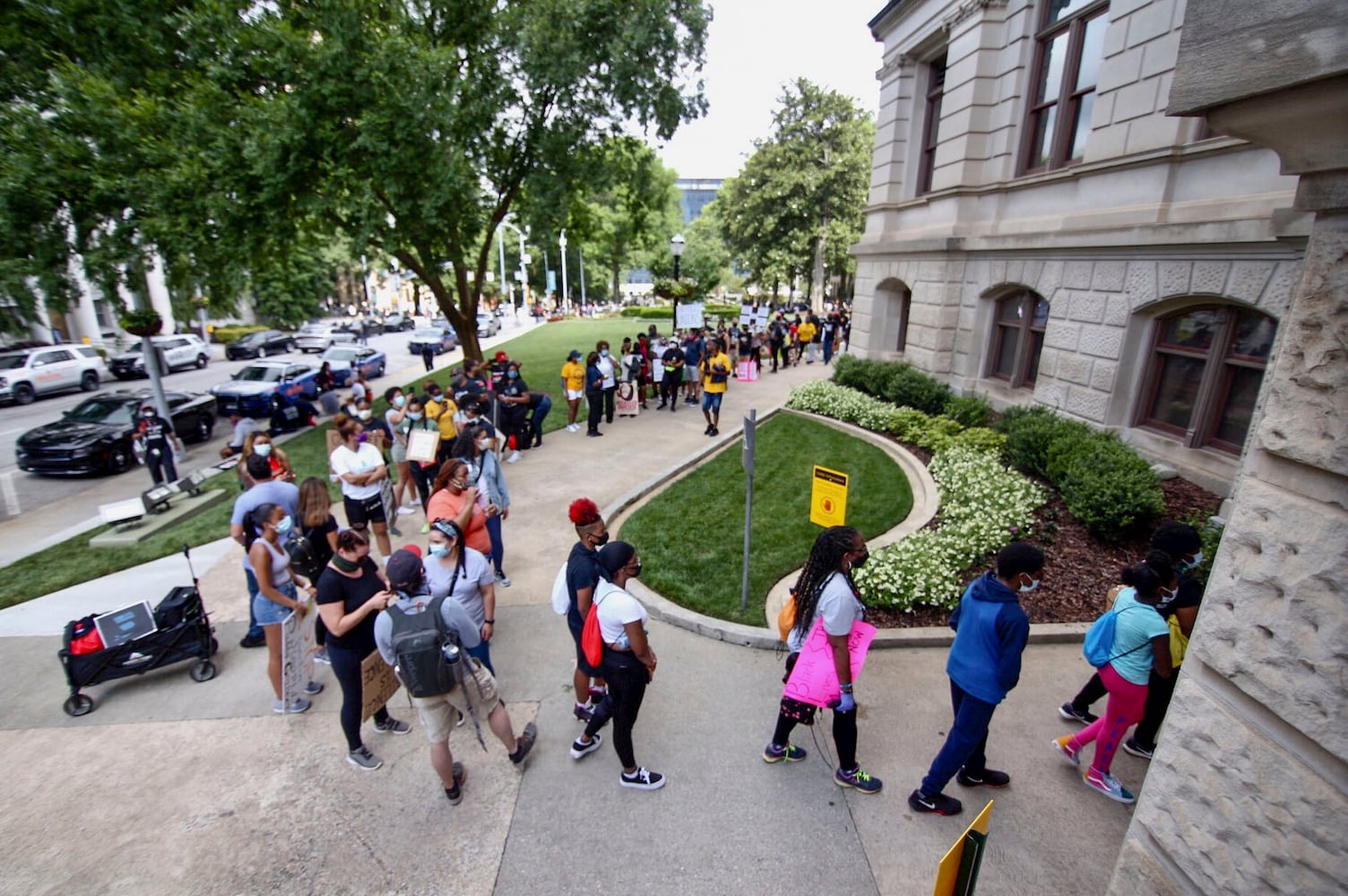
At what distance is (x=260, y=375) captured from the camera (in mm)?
20156

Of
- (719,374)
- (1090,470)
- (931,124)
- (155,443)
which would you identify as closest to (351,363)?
(155,443)

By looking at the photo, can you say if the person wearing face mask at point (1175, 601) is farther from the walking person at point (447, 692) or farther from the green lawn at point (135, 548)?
the green lawn at point (135, 548)

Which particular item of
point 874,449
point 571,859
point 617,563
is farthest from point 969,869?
→ point 874,449

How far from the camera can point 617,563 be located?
4.09 meters

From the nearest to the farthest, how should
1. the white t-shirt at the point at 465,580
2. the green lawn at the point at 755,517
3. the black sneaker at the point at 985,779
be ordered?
the black sneaker at the point at 985,779
the white t-shirt at the point at 465,580
the green lawn at the point at 755,517

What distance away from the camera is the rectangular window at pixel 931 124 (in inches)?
553

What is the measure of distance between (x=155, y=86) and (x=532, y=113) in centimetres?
837

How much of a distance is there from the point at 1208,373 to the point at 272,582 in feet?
34.4

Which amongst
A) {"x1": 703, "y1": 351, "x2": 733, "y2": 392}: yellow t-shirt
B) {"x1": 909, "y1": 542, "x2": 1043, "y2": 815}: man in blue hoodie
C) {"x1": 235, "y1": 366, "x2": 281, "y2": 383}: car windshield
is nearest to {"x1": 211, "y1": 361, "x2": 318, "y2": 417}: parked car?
{"x1": 235, "y1": 366, "x2": 281, "y2": 383}: car windshield

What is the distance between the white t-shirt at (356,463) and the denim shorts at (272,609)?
1.95 m

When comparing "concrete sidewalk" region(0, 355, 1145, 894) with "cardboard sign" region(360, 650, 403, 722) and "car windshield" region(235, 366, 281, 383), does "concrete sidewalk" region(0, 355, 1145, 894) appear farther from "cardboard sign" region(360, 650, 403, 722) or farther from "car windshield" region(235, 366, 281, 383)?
"car windshield" region(235, 366, 281, 383)

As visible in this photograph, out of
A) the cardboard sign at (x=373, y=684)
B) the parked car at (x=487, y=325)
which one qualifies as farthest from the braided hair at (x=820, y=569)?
the parked car at (x=487, y=325)

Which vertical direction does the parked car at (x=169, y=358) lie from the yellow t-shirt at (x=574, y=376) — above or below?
below

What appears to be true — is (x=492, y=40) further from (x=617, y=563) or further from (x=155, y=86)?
(x=617, y=563)
